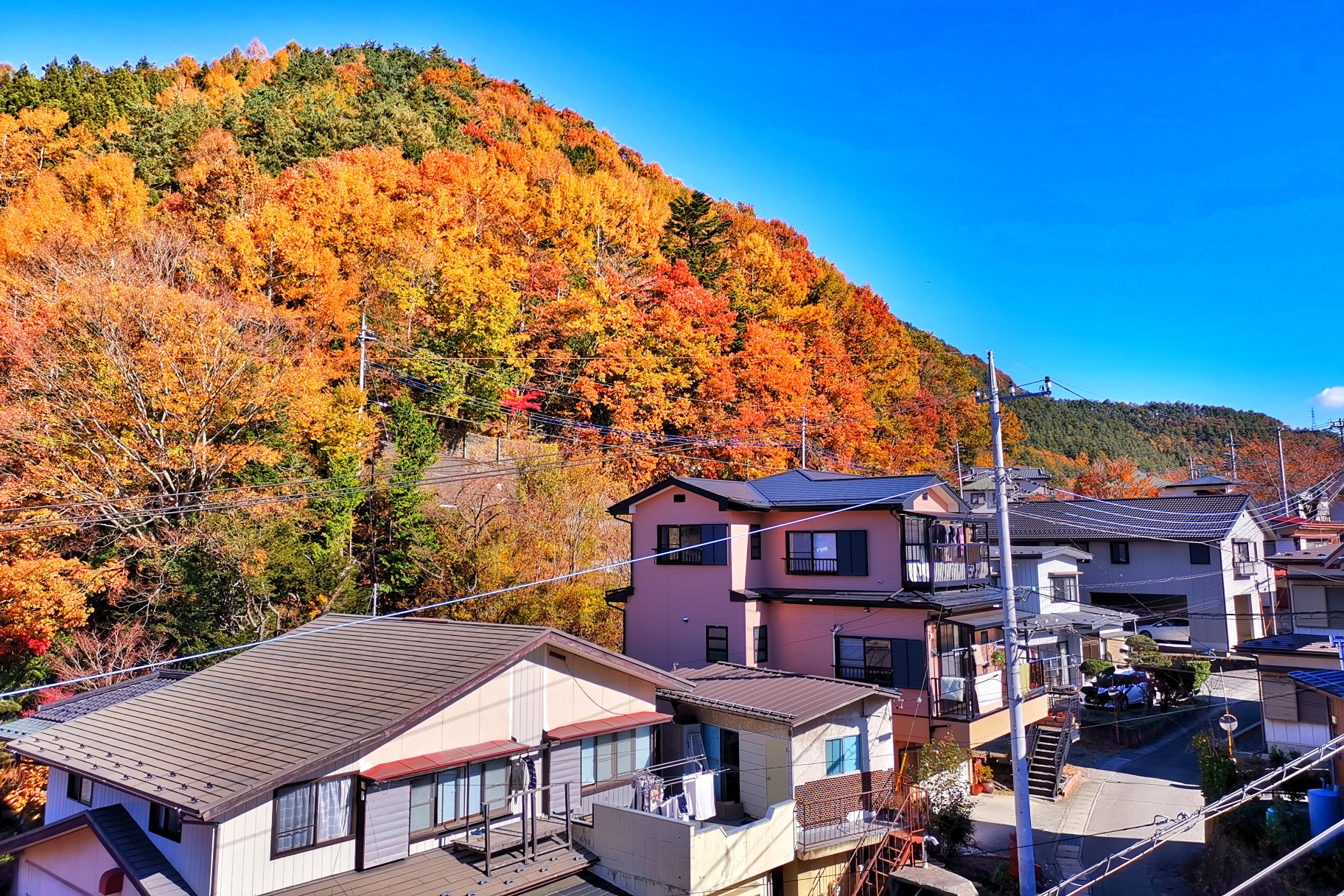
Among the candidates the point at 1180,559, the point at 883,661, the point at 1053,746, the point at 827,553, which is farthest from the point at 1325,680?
the point at 1180,559

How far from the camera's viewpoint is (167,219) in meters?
Answer: 30.8

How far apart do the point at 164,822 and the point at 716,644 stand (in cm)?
1387

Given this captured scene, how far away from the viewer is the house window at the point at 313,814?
962 cm

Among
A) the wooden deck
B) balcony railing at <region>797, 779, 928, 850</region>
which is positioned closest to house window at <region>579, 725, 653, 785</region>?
the wooden deck

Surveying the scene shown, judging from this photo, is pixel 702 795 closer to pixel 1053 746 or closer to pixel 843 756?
pixel 843 756

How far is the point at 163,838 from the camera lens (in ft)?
33.0

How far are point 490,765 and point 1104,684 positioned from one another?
81.7 ft

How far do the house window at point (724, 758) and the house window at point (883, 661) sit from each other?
5.47 meters

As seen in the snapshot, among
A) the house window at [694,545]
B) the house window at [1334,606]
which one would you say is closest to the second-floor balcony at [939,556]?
the house window at [694,545]

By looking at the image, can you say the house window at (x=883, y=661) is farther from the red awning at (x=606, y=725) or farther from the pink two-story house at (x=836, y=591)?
the red awning at (x=606, y=725)

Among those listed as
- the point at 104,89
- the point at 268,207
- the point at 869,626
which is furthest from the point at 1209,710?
the point at 104,89

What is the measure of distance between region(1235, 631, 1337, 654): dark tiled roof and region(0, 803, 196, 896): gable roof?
2702cm

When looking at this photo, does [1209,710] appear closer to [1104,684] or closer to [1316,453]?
[1104,684]

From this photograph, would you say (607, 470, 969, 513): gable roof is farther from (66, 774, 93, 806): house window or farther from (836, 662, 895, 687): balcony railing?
(66, 774, 93, 806): house window
